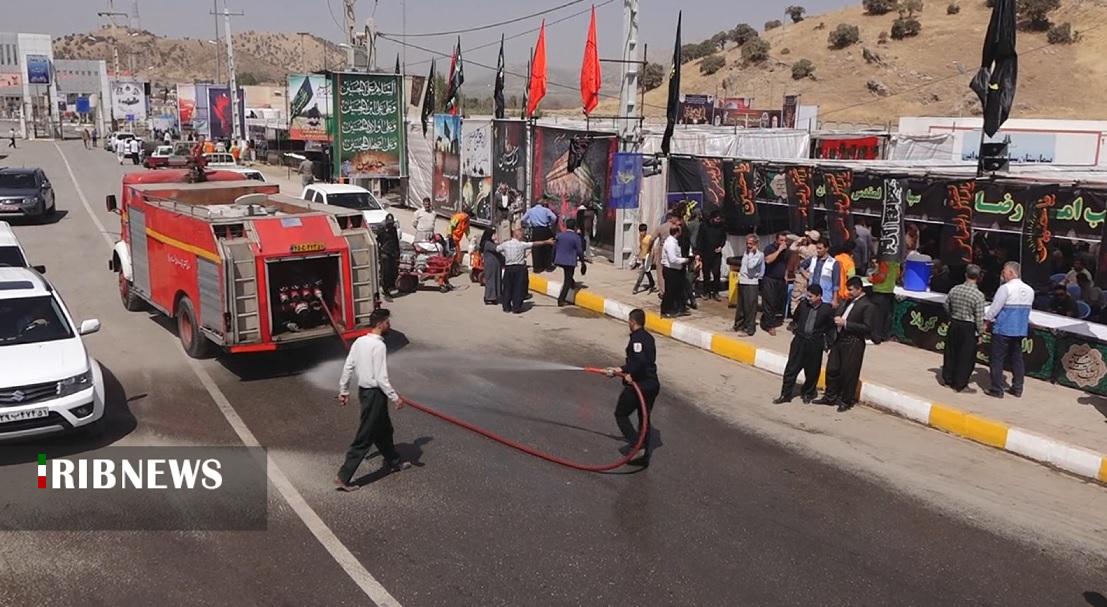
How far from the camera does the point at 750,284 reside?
46.7 feet

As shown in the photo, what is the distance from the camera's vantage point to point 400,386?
11281 millimetres

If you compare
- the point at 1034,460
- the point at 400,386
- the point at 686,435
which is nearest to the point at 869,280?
the point at 1034,460

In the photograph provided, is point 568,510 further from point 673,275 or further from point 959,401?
point 673,275

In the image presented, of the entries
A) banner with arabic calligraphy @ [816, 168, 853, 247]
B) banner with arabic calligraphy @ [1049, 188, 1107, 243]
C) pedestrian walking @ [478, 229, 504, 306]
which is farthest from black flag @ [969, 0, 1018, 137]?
pedestrian walking @ [478, 229, 504, 306]

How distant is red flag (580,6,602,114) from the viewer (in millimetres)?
19672

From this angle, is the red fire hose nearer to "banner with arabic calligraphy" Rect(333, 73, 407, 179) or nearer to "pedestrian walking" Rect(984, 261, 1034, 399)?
"pedestrian walking" Rect(984, 261, 1034, 399)

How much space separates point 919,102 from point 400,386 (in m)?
63.0

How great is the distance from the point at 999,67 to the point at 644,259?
7.82 metres

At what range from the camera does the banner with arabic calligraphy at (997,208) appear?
498 inches

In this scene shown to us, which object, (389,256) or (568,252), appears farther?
(389,256)

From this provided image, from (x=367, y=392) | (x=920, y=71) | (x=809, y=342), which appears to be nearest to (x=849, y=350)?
(x=809, y=342)

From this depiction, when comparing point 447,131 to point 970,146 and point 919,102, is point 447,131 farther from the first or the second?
point 919,102

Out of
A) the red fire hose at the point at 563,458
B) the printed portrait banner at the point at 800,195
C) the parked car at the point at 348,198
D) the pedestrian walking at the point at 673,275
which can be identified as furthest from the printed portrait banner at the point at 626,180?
the red fire hose at the point at 563,458

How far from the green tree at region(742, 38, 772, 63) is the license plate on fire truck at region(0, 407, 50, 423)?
79.4 meters
